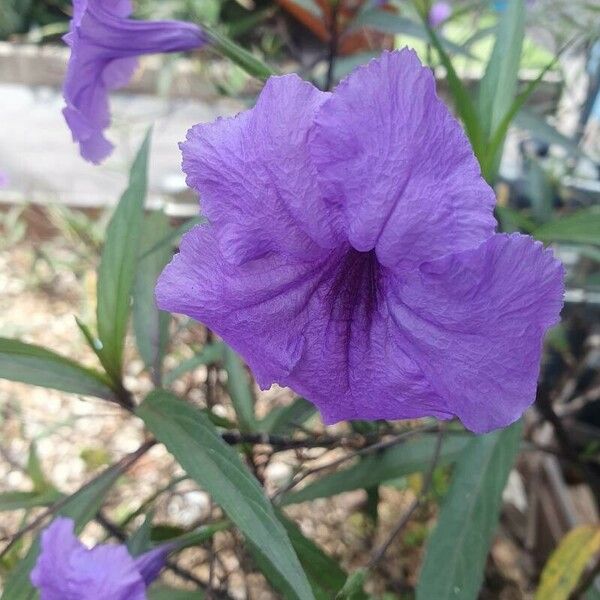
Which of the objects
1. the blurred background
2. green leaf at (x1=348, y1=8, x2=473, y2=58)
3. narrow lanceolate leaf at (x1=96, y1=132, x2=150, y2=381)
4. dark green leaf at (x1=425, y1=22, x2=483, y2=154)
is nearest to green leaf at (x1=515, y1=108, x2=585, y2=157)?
the blurred background

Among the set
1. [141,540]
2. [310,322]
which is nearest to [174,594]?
[141,540]

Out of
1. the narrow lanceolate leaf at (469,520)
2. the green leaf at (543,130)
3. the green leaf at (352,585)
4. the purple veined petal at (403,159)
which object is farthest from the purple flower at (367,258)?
the green leaf at (543,130)

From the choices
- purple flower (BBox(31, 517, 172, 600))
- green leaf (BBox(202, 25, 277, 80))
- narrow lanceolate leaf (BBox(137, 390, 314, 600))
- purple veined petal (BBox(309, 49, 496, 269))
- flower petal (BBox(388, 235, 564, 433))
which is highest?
purple veined petal (BBox(309, 49, 496, 269))

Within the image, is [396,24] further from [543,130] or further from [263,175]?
[263,175]

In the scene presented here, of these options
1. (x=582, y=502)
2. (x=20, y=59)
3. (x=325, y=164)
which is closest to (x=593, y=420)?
(x=582, y=502)

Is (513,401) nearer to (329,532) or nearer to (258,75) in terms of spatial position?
(258,75)

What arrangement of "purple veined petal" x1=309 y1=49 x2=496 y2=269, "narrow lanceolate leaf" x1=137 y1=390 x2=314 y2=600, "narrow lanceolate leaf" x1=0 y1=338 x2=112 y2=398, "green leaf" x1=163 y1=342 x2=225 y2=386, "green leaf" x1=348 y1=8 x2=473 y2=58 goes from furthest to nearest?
1. "green leaf" x1=348 y1=8 x2=473 y2=58
2. "green leaf" x1=163 y1=342 x2=225 y2=386
3. "narrow lanceolate leaf" x1=0 y1=338 x2=112 y2=398
4. "narrow lanceolate leaf" x1=137 y1=390 x2=314 y2=600
5. "purple veined petal" x1=309 y1=49 x2=496 y2=269

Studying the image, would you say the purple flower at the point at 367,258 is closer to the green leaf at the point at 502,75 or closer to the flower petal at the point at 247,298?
the flower petal at the point at 247,298

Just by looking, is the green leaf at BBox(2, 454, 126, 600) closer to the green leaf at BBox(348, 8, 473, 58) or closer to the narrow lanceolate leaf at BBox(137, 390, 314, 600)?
the narrow lanceolate leaf at BBox(137, 390, 314, 600)
